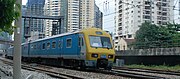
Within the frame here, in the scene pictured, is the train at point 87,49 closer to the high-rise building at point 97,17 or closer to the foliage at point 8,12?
the foliage at point 8,12

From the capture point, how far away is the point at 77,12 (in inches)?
1506

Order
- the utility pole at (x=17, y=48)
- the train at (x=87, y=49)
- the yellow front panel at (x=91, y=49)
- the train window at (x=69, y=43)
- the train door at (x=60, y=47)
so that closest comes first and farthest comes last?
the utility pole at (x=17, y=48) < the yellow front panel at (x=91, y=49) < the train at (x=87, y=49) < the train window at (x=69, y=43) < the train door at (x=60, y=47)

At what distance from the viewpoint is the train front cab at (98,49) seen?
1812cm

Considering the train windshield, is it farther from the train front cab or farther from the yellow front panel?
the yellow front panel

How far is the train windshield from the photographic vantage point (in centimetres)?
1872

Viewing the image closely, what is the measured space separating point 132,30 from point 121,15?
939 centimetres

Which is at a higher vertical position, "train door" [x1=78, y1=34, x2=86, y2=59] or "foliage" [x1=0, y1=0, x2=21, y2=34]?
"foliage" [x1=0, y1=0, x2=21, y2=34]

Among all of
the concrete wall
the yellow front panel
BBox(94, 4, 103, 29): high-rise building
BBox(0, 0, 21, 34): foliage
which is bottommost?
the concrete wall

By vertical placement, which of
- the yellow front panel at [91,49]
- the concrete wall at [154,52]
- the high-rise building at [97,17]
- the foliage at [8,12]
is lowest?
the concrete wall at [154,52]

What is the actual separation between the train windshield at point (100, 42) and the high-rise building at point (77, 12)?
616 inches

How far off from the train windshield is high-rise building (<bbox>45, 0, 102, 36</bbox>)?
51.4 feet

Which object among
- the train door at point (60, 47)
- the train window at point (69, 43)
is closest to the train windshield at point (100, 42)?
the train window at point (69, 43)

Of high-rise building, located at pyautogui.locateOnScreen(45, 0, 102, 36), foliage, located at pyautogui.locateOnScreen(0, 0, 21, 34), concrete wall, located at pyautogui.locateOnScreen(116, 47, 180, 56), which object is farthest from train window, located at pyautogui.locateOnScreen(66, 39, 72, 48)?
high-rise building, located at pyautogui.locateOnScreen(45, 0, 102, 36)

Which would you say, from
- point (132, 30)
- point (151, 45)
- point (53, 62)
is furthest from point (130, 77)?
point (132, 30)
